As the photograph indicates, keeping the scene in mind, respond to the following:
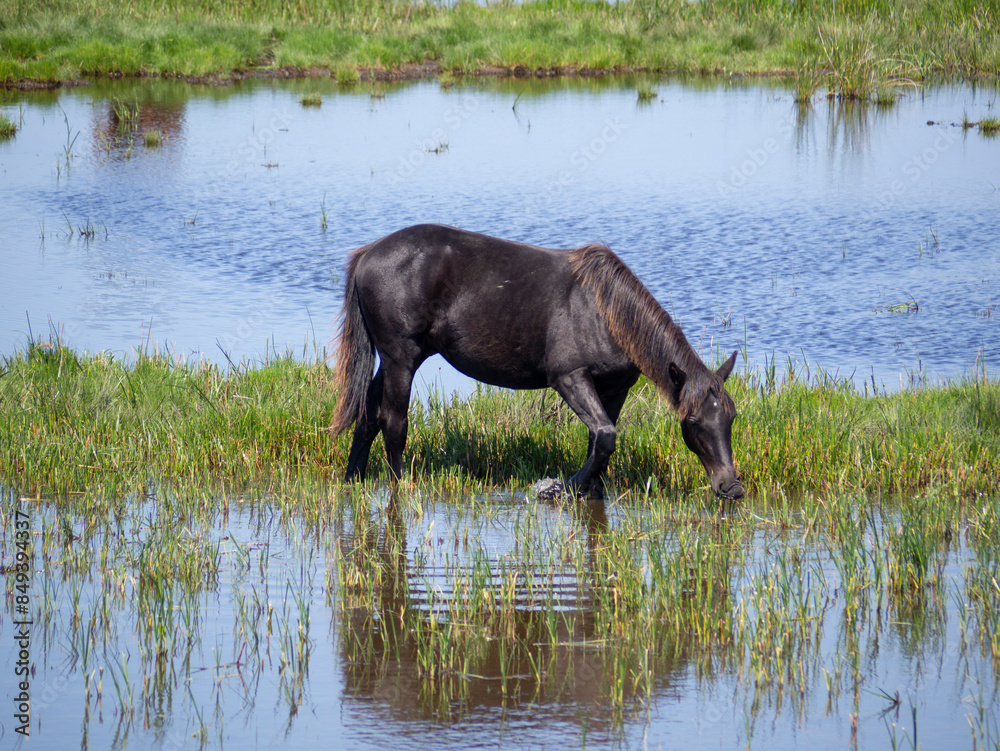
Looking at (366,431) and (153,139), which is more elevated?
(153,139)

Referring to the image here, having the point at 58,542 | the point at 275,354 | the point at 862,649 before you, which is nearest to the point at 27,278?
the point at 275,354

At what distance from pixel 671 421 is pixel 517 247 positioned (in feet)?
5.62

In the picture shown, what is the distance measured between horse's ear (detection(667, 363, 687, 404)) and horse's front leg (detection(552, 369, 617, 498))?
1.45 feet

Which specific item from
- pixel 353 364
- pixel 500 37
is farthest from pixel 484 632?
pixel 500 37

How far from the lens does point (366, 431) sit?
24.6 ft

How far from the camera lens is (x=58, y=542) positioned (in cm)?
592

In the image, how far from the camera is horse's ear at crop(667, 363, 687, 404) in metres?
6.52

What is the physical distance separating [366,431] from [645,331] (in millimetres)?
2043

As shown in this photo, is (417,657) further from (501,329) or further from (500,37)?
(500,37)

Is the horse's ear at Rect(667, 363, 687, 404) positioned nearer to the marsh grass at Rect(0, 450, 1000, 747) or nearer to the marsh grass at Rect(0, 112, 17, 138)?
the marsh grass at Rect(0, 450, 1000, 747)

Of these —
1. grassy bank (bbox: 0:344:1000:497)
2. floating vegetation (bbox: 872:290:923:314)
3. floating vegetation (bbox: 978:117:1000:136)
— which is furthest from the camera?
floating vegetation (bbox: 978:117:1000:136)

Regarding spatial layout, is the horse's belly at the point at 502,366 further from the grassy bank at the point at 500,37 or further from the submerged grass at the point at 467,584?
the grassy bank at the point at 500,37

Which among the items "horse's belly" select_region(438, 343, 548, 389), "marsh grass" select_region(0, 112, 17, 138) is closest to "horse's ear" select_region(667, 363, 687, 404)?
"horse's belly" select_region(438, 343, 548, 389)

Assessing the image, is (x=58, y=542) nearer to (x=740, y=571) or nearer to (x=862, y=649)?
(x=740, y=571)
